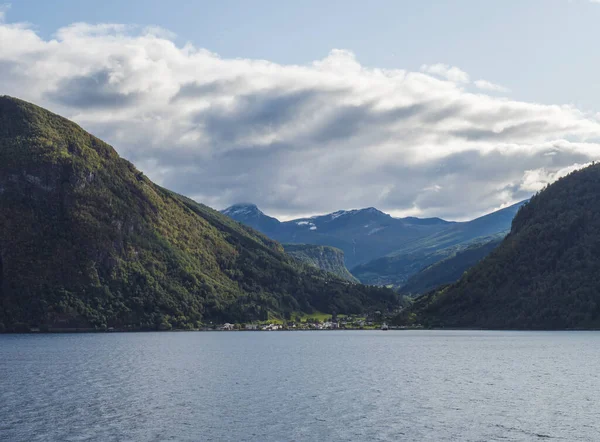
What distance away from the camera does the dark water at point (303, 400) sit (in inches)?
3091

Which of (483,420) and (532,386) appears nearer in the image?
(483,420)

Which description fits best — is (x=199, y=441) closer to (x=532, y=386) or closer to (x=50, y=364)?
(x=532, y=386)

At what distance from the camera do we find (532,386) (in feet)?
387

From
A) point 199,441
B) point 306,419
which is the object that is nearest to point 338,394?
point 306,419

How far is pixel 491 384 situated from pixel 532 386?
294 inches

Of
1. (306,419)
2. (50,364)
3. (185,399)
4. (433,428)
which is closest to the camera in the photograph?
(433,428)

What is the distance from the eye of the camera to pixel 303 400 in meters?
103

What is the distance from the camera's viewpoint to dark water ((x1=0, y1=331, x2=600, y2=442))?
78500 mm

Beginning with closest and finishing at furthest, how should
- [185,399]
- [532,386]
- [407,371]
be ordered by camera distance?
[185,399] → [532,386] → [407,371]

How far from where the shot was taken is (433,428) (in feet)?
266

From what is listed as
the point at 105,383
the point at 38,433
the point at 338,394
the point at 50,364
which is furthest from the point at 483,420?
the point at 50,364

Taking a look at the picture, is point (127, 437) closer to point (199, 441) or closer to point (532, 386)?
point (199, 441)

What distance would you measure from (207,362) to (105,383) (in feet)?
173

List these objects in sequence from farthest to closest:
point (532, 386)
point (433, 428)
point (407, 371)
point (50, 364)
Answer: point (50, 364) < point (407, 371) < point (532, 386) < point (433, 428)
